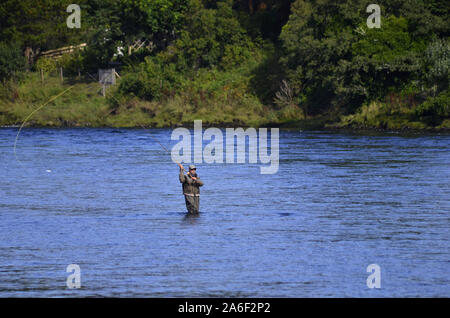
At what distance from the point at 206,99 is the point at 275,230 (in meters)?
43.7

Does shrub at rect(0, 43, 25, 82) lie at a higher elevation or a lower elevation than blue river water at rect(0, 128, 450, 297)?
higher

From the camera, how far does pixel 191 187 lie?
20875mm

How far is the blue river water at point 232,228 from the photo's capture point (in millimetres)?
15312

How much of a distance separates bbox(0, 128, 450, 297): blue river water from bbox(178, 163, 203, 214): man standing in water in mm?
404

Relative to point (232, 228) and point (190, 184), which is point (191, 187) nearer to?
point (190, 184)

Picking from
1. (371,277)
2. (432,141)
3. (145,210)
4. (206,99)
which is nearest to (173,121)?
(206,99)

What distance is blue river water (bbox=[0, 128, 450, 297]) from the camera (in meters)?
15.3

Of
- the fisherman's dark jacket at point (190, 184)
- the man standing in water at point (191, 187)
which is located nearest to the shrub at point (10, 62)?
the man standing in water at point (191, 187)

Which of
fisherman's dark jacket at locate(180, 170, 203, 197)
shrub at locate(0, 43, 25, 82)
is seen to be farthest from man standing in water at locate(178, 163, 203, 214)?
shrub at locate(0, 43, 25, 82)

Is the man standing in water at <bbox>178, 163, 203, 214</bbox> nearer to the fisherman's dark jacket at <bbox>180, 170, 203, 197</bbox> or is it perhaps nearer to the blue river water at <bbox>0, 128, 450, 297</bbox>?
the fisherman's dark jacket at <bbox>180, 170, 203, 197</bbox>

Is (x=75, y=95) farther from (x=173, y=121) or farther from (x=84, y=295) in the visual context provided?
(x=84, y=295)

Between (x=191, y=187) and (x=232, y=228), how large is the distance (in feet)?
4.56

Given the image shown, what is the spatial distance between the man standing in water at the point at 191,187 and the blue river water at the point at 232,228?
0.40 m

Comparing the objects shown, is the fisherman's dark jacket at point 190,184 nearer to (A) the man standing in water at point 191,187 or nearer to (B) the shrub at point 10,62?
(A) the man standing in water at point 191,187
